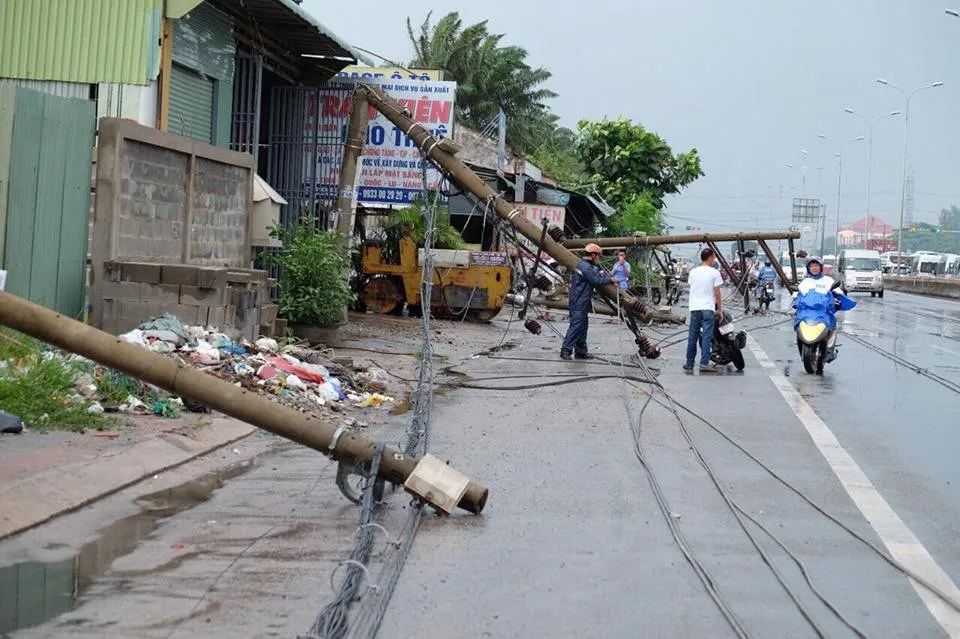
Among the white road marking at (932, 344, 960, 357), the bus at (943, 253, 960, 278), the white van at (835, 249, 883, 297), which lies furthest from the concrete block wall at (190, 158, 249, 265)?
the bus at (943, 253, 960, 278)

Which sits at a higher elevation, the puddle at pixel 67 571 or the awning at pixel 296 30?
the awning at pixel 296 30

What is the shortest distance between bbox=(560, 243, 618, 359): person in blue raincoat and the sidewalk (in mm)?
8135

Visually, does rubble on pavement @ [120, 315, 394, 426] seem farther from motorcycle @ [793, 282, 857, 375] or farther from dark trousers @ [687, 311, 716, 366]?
motorcycle @ [793, 282, 857, 375]

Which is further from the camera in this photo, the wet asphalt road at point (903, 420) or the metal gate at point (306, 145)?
the metal gate at point (306, 145)

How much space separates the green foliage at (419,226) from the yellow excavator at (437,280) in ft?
0.52

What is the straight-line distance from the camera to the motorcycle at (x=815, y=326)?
16.4 metres

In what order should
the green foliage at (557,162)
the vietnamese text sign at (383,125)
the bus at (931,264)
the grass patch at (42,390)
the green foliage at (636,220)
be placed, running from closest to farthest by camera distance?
the grass patch at (42,390)
the vietnamese text sign at (383,125)
the green foliage at (636,220)
the green foliage at (557,162)
the bus at (931,264)

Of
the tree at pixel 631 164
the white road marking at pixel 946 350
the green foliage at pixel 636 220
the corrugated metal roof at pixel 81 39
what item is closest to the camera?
the corrugated metal roof at pixel 81 39

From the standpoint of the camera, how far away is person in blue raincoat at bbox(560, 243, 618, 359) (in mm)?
17281

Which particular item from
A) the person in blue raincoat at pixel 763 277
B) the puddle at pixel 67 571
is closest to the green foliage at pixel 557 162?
the person in blue raincoat at pixel 763 277

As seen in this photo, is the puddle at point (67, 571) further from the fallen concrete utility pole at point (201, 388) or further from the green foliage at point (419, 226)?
the green foliage at point (419, 226)

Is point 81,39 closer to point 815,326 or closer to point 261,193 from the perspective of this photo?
point 261,193

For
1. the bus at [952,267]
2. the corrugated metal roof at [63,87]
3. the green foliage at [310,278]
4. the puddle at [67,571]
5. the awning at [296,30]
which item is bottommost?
the puddle at [67,571]

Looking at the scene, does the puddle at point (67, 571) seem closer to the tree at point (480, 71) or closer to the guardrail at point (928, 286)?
the tree at point (480, 71)
